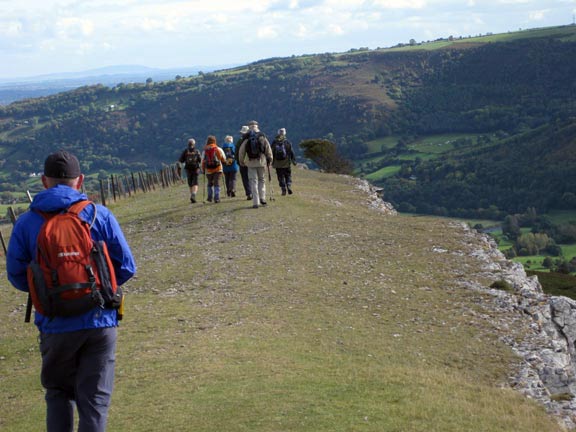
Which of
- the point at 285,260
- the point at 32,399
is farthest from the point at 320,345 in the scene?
the point at 285,260

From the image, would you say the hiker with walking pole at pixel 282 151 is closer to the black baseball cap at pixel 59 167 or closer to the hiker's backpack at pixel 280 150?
the hiker's backpack at pixel 280 150

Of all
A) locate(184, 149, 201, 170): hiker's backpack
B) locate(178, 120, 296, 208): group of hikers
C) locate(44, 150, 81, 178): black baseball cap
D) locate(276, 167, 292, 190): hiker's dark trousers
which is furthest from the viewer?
locate(276, 167, 292, 190): hiker's dark trousers

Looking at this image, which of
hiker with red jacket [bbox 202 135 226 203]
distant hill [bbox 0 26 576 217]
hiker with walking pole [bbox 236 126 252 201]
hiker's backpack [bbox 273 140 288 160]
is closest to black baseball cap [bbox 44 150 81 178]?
hiker with walking pole [bbox 236 126 252 201]

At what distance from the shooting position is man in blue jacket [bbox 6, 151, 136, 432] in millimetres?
6309

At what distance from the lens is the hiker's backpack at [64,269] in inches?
243

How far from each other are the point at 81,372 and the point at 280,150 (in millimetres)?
20989

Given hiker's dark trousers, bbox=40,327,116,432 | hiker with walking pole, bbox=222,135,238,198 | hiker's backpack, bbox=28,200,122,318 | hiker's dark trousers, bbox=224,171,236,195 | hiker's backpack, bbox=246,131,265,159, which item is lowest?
hiker's dark trousers, bbox=224,171,236,195

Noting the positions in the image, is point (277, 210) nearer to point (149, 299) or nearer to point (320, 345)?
point (149, 299)

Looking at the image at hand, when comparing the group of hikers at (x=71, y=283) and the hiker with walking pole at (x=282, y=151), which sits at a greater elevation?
the group of hikers at (x=71, y=283)

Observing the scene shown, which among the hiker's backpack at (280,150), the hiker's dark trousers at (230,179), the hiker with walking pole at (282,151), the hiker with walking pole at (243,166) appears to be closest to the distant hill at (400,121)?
the hiker's dark trousers at (230,179)

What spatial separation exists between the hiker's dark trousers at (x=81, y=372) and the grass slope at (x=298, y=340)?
205cm

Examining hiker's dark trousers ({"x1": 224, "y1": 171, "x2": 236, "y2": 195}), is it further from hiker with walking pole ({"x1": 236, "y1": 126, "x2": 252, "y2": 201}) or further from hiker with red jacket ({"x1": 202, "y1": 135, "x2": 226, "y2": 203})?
hiker with red jacket ({"x1": 202, "y1": 135, "x2": 226, "y2": 203})

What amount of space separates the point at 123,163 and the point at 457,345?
13507cm

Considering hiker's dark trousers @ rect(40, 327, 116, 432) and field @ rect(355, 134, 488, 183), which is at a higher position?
hiker's dark trousers @ rect(40, 327, 116, 432)
